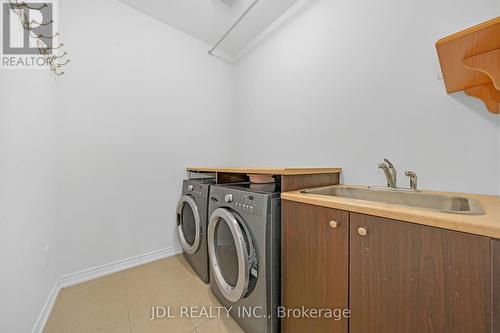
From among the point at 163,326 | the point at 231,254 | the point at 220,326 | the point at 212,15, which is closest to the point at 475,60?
the point at 231,254

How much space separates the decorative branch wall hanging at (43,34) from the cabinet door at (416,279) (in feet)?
6.66

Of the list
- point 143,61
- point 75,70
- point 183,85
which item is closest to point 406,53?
point 183,85

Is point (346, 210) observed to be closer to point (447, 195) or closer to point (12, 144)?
point (447, 195)

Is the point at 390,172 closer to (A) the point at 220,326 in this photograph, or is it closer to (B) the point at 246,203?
(B) the point at 246,203

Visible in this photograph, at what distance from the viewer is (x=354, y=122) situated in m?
1.45

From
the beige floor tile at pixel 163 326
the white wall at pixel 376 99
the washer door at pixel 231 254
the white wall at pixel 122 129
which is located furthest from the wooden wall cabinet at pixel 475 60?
the white wall at pixel 122 129

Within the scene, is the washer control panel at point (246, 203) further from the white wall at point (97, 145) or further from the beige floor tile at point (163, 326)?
→ the white wall at point (97, 145)

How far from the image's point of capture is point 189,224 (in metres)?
1.82

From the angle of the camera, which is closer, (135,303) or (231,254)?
(231,254)

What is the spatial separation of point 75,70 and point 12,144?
3.36 ft

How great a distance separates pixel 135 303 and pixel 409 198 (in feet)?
6.53

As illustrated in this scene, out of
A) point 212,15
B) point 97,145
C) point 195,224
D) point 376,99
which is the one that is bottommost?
point 195,224

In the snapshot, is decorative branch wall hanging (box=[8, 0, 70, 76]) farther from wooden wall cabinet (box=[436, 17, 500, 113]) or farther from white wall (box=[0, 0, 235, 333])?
wooden wall cabinet (box=[436, 17, 500, 113])

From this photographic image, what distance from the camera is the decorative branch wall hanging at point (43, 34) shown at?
1.04 meters
